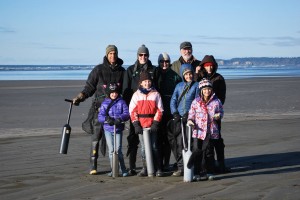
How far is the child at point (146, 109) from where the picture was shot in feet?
30.6

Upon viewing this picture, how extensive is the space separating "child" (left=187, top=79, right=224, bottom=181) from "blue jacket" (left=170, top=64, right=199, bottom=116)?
18 cm

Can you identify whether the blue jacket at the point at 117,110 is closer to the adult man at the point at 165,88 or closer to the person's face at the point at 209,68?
the adult man at the point at 165,88

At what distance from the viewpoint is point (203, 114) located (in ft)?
30.0

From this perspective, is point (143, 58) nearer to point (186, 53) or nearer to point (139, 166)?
point (186, 53)

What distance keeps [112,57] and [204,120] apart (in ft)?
5.65

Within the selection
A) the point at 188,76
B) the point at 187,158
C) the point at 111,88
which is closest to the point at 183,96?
the point at 188,76

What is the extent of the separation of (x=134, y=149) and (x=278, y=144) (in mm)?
4088

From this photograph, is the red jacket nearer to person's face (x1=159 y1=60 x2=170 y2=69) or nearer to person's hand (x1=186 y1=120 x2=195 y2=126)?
person's hand (x1=186 y1=120 x2=195 y2=126)

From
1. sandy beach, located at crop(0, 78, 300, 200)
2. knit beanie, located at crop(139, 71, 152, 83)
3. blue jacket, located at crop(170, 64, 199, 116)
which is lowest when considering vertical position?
sandy beach, located at crop(0, 78, 300, 200)

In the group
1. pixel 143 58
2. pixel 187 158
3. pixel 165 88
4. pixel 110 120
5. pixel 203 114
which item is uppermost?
pixel 143 58

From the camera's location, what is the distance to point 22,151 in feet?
39.3

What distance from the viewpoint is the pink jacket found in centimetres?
916

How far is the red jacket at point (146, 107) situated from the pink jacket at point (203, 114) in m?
0.50

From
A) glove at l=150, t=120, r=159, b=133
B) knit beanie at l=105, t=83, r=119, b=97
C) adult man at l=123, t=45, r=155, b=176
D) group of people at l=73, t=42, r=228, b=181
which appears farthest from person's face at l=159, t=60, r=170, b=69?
glove at l=150, t=120, r=159, b=133
